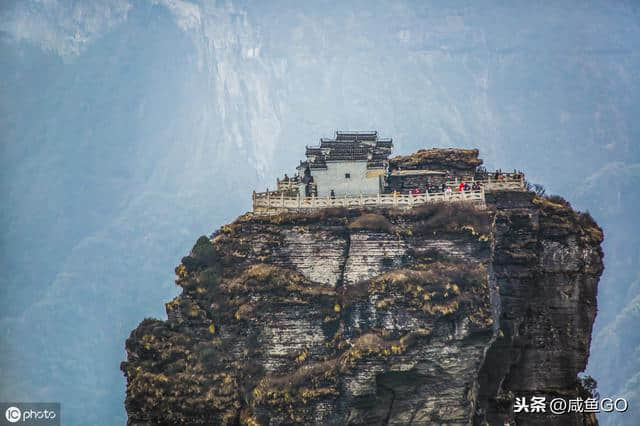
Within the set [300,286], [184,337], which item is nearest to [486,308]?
[300,286]

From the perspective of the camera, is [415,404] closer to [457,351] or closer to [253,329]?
[457,351]

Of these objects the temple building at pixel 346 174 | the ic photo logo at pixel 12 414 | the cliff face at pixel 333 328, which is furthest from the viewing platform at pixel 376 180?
the ic photo logo at pixel 12 414

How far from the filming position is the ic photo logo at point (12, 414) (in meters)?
112

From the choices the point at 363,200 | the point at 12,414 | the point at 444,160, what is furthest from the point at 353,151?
the point at 12,414

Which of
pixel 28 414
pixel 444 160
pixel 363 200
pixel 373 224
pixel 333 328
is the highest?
pixel 444 160

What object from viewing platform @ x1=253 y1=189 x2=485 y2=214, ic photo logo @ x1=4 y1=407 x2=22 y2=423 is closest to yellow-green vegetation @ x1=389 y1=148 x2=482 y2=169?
viewing platform @ x1=253 y1=189 x2=485 y2=214

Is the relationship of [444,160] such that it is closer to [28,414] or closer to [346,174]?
[346,174]

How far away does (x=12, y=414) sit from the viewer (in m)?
114

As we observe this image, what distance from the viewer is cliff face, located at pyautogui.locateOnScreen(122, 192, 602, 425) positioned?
7044 cm

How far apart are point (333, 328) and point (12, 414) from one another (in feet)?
191

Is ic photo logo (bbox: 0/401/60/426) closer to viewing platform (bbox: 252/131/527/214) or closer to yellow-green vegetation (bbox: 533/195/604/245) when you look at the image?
viewing platform (bbox: 252/131/527/214)

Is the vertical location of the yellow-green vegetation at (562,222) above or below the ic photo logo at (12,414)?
above

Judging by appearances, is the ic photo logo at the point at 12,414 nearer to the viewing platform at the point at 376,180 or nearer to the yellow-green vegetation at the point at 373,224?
the viewing platform at the point at 376,180

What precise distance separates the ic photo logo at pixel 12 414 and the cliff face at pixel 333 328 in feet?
141
